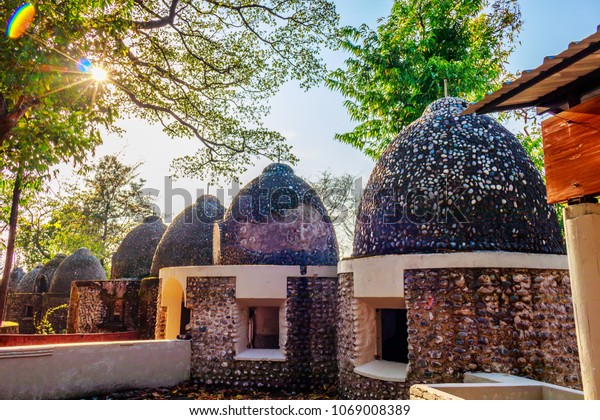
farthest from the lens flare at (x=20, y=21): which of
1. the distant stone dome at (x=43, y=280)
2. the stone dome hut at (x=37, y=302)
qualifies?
the distant stone dome at (x=43, y=280)

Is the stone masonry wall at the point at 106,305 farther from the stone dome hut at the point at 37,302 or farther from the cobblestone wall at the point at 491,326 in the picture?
the cobblestone wall at the point at 491,326

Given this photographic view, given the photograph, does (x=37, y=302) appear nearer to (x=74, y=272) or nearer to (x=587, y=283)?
(x=74, y=272)

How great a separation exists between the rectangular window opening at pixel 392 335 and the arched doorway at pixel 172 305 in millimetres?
6192

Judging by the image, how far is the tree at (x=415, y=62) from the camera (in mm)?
13664

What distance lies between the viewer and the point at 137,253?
1784cm

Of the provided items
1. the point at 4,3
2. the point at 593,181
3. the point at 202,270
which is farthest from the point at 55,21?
the point at 593,181

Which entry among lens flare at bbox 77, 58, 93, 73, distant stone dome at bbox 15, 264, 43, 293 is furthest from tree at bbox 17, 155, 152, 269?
lens flare at bbox 77, 58, 93, 73

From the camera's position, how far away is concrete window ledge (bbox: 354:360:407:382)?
7152mm

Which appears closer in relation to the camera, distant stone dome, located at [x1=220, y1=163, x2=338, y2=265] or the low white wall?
the low white wall

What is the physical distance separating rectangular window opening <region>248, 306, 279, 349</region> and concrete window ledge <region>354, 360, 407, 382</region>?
440 centimetres

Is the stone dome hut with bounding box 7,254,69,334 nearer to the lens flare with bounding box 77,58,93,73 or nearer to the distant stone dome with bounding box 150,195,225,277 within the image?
the distant stone dome with bounding box 150,195,225,277

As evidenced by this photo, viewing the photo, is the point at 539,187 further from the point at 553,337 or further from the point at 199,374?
the point at 199,374

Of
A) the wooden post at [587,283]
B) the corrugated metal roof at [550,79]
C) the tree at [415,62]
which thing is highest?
the tree at [415,62]

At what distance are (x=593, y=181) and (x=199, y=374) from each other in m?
9.00
